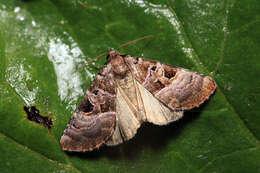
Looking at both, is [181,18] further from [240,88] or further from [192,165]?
[192,165]

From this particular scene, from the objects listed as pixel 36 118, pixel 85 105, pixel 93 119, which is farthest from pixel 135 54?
pixel 36 118

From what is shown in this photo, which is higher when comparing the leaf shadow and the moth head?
the moth head

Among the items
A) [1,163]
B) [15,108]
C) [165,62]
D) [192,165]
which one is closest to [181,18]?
[165,62]

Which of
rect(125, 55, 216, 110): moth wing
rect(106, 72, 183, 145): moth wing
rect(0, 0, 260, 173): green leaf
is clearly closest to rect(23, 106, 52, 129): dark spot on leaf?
rect(0, 0, 260, 173): green leaf

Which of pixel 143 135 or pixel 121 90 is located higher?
pixel 121 90

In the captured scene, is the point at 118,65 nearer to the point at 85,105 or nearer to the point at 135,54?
the point at 135,54

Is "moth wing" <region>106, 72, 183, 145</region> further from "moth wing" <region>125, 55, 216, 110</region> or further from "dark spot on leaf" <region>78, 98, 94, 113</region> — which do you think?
"dark spot on leaf" <region>78, 98, 94, 113</region>

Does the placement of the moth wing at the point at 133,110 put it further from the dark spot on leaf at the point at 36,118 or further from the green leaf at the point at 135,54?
the dark spot on leaf at the point at 36,118
